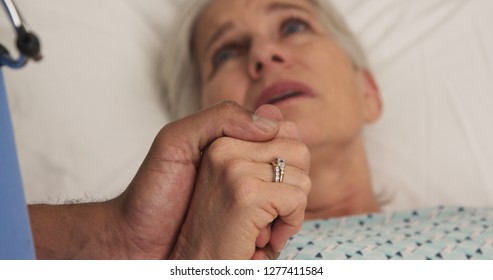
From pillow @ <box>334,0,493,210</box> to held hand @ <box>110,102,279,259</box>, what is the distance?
0.68 m

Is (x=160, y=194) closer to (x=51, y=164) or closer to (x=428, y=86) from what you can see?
(x=51, y=164)

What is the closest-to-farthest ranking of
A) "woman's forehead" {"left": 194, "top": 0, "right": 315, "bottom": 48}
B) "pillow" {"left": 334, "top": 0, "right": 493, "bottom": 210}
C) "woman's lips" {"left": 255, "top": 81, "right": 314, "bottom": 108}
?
"woman's lips" {"left": 255, "top": 81, "right": 314, "bottom": 108}
"woman's forehead" {"left": 194, "top": 0, "right": 315, "bottom": 48}
"pillow" {"left": 334, "top": 0, "right": 493, "bottom": 210}

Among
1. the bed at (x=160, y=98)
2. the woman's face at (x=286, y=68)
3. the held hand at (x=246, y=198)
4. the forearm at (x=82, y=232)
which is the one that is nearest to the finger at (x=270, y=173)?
the held hand at (x=246, y=198)

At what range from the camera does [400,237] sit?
83 cm

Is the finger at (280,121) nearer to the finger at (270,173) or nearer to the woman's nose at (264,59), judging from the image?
the finger at (270,173)

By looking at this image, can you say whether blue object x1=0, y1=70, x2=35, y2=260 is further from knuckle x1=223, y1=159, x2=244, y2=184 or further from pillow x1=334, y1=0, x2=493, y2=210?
pillow x1=334, y1=0, x2=493, y2=210

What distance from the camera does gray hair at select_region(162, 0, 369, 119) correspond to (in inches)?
47.7

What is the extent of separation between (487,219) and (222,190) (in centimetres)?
50

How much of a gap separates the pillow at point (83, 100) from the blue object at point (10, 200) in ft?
2.09

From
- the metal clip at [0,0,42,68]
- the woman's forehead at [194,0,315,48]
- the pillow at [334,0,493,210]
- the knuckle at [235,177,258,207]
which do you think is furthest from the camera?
the pillow at [334,0,493,210]

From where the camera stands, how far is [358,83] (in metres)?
1.20

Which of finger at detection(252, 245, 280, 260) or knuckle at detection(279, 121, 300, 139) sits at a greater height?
knuckle at detection(279, 121, 300, 139)

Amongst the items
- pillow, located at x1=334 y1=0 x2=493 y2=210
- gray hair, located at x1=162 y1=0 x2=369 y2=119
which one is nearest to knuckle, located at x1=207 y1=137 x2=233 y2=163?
gray hair, located at x1=162 y1=0 x2=369 y2=119

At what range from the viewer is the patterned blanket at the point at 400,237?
30.4 inches
